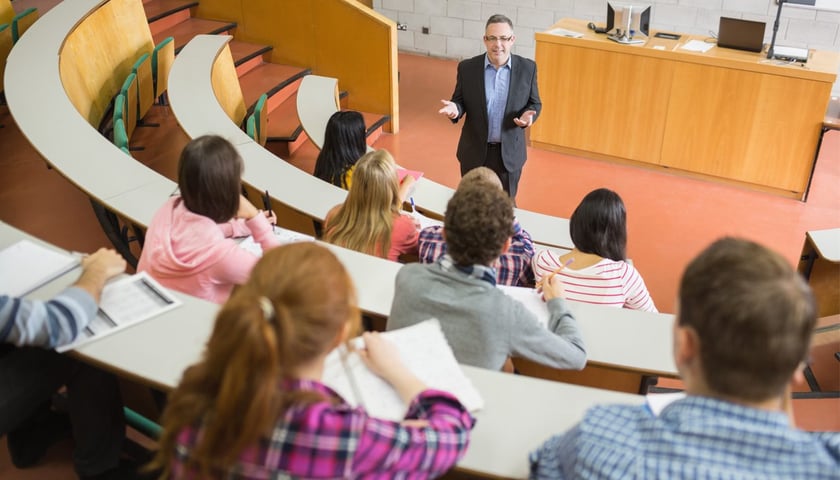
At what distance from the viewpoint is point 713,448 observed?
1.08 m

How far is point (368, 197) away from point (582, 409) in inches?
54.6

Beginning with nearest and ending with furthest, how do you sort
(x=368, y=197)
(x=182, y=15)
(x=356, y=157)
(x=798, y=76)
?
(x=368, y=197) → (x=356, y=157) → (x=798, y=76) → (x=182, y=15)

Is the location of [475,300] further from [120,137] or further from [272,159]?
[120,137]

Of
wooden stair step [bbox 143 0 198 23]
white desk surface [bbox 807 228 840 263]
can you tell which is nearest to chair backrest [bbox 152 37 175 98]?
wooden stair step [bbox 143 0 198 23]

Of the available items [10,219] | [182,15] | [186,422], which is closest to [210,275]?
[186,422]

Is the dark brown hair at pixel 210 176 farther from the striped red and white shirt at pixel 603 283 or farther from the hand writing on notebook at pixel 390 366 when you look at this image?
the striped red and white shirt at pixel 603 283

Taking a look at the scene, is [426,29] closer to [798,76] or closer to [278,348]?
[798,76]

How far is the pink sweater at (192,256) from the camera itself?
224 cm

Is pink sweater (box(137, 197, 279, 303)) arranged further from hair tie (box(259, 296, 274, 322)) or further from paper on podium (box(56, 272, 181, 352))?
hair tie (box(259, 296, 274, 322))

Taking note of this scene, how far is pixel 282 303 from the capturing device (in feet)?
3.82

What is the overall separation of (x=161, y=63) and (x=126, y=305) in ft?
12.3

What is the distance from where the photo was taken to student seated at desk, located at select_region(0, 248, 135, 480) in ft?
5.63

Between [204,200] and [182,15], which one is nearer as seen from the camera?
[204,200]

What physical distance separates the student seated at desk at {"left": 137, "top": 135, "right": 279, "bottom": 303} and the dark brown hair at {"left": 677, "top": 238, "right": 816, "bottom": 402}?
152cm
